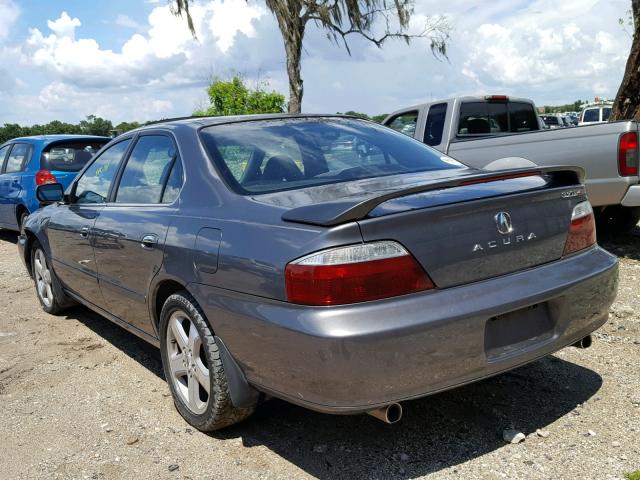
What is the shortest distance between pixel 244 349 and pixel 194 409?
2.34ft

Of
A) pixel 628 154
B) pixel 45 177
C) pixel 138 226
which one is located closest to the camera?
pixel 138 226

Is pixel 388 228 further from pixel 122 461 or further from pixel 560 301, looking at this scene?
pixel 122 461

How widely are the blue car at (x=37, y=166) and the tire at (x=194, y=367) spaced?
637cm

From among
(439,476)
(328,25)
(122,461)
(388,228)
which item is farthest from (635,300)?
(328,25)

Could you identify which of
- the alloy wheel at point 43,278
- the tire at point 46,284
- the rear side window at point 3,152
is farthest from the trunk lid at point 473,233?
the rear side window at point 3,152

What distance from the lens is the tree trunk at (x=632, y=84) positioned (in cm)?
829

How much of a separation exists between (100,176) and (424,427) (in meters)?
2.90

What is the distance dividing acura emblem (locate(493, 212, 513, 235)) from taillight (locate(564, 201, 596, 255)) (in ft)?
1.44

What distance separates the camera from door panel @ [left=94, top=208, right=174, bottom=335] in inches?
137

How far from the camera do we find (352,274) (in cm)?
246

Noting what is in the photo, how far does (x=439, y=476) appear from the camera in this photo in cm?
274

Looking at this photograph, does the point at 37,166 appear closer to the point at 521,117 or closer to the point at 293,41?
the point at 521,117

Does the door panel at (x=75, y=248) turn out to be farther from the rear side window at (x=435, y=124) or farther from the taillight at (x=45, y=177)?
the rear side window at (x=435, y=124)

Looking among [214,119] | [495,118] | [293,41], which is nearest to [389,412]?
[214,119]
